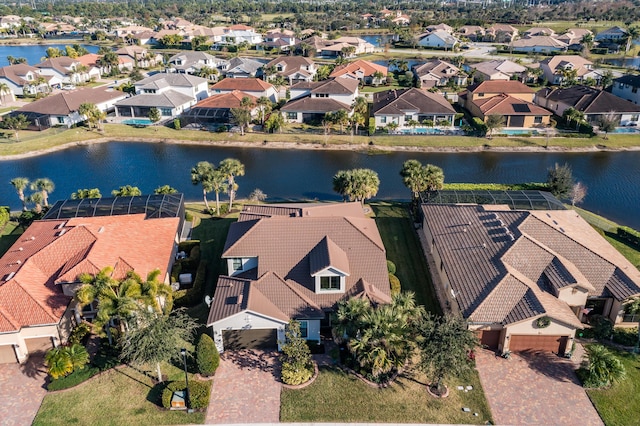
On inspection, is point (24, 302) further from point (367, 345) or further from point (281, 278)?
point (367, 345)

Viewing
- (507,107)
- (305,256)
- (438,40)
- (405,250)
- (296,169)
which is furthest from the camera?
(438,40)

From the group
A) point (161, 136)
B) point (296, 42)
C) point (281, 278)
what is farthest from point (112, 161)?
point (296, 42)

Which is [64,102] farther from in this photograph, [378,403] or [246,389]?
[378,403]

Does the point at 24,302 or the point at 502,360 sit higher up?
the point at 24,302

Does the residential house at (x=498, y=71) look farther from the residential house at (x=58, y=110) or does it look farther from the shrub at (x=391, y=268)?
the shrub at (x=391, y=268)

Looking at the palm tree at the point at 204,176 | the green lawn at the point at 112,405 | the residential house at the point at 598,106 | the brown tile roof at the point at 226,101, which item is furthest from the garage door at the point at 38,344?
the residential house at the point at 598,106

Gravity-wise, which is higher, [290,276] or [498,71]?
[498,71]

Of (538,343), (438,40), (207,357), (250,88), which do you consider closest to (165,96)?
(250,88)
